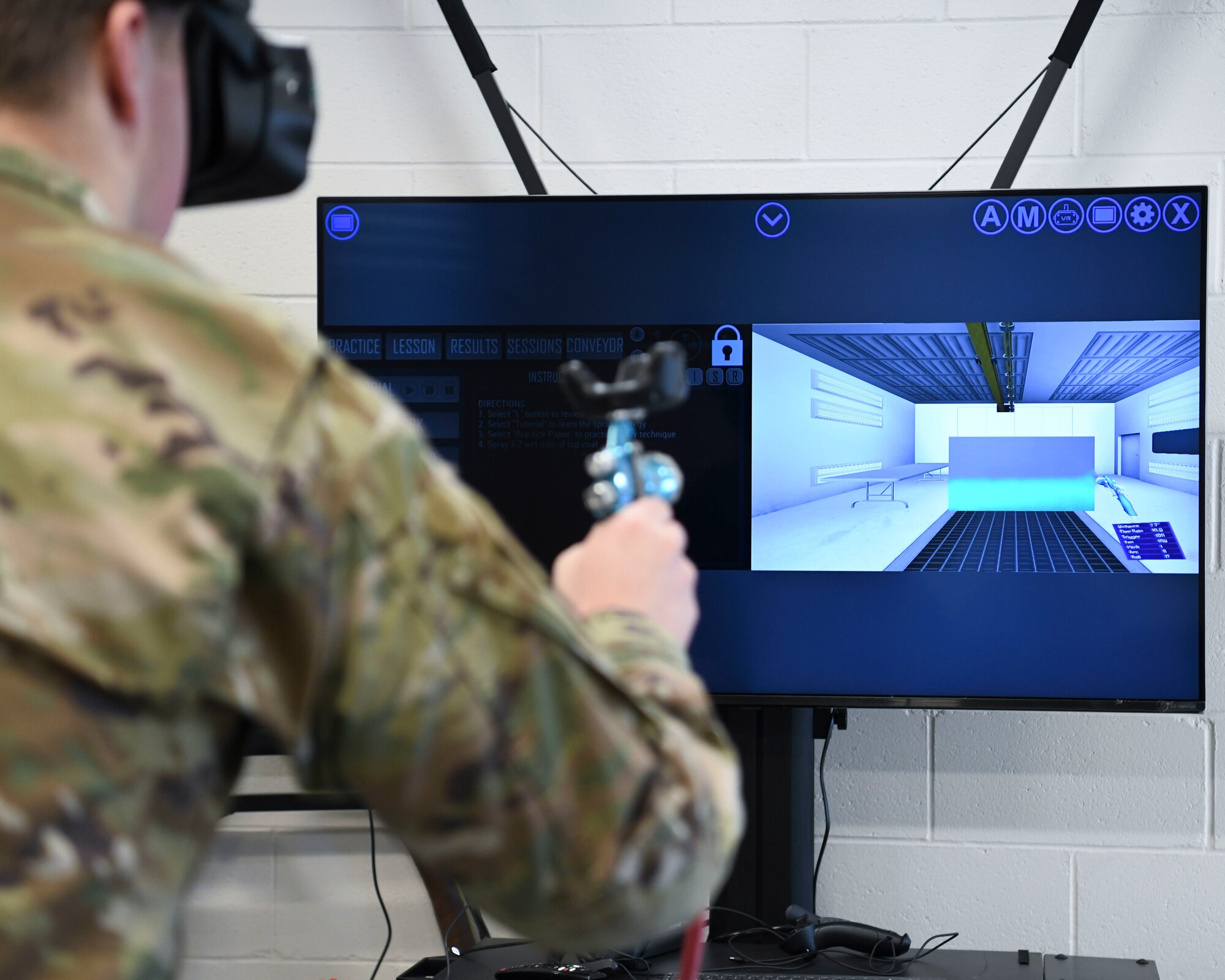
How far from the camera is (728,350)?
1549mm

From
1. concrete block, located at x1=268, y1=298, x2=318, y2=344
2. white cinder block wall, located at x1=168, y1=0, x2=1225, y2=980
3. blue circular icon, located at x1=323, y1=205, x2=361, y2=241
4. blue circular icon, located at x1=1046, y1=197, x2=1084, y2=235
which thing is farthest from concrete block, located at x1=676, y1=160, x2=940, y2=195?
concrete block, located at x1=268, y1=298, x2=318, y2=344

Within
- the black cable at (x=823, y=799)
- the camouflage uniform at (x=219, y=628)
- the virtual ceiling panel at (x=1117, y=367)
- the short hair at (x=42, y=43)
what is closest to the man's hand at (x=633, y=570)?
the camouflage uniform at (x=219, y=628)

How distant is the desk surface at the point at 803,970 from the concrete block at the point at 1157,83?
3.98 feet

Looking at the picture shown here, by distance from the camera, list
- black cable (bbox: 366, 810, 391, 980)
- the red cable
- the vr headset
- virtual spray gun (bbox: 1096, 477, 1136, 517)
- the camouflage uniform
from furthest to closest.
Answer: black cable (bbox: 366, 810, 391, 980), virtual spray gun (bbox: 1096, 477, 1136, 517), the red cable, the vr headset, the camouflage uniform

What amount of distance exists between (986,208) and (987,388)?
247 mm

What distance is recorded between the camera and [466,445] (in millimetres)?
1585

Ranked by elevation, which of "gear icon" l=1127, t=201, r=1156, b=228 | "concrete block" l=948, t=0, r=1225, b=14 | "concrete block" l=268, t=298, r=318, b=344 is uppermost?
"concrete block" l=948, t=0, r=1225, b=14

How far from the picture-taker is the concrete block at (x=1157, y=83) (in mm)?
1706

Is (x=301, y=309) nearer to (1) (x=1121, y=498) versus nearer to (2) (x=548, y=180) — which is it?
(2) (x=548, y=180)

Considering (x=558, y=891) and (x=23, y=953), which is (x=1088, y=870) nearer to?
(x=558, y=891)

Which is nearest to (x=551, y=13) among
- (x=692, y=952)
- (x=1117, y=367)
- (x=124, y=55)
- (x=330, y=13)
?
(x=330, y=13)

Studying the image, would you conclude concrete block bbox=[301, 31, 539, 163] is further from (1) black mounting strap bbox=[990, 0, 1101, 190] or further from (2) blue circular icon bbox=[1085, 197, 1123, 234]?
(2) blue circular icon bbox=[1085, 197, 1123, 234]

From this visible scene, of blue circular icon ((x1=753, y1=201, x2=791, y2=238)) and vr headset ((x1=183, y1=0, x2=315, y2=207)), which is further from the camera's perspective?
blue circular icon ((x1=753, y1=201, x2=791, y2=238))

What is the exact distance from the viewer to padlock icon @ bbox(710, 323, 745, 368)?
1548mm
